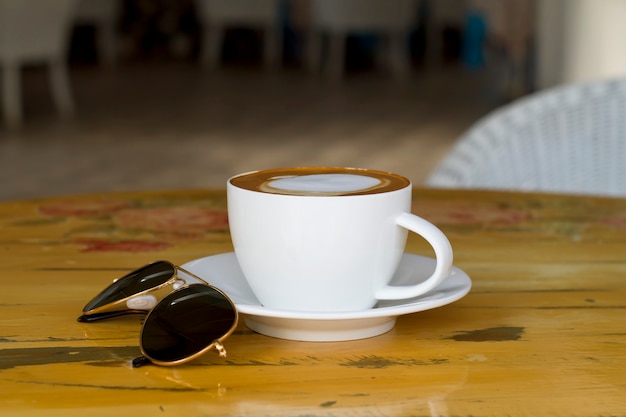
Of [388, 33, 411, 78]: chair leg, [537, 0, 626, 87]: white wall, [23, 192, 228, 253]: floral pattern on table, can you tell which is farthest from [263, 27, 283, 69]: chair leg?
[23, 192, 228, 253]: floral pattern on table

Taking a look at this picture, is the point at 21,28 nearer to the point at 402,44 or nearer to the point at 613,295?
the point at 402,44

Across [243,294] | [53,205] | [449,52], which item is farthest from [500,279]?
[449,52]

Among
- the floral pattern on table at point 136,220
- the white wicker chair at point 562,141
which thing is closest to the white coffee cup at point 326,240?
the floral pattern on table at point 136,220

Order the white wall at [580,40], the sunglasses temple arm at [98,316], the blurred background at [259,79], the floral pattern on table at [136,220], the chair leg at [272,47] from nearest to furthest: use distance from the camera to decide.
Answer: the sunglasses temple arm at [98,316] < the floral pattern on table at [136,220] < the white wall at [580,40] < the blurred background at [259,79] < the chair leg at [272,47]

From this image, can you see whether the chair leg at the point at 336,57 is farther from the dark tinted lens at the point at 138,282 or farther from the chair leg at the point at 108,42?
the dark tinted lens at the point at 138,282

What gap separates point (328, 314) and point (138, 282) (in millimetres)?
102

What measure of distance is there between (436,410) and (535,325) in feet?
0.46

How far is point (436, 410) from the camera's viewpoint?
0.40 metres

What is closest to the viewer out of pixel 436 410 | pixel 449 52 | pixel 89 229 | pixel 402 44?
pixel 436 410

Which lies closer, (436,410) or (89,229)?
(436,410)

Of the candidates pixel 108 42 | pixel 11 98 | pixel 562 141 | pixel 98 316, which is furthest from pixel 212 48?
pixel 98 316

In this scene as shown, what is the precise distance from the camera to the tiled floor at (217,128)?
335 cm

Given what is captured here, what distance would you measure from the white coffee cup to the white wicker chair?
2.38 ft

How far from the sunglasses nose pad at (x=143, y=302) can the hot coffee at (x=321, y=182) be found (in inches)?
A: 3.0
